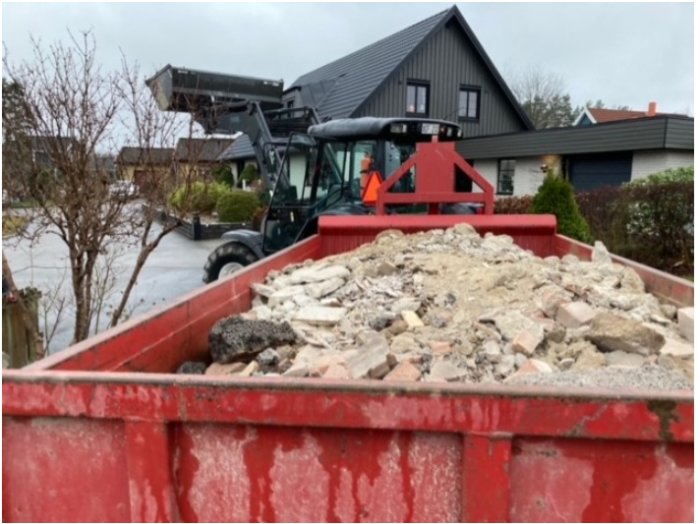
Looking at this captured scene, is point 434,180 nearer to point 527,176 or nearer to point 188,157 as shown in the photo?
point 188,157

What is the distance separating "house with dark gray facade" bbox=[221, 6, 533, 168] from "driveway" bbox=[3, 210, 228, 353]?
781 cm

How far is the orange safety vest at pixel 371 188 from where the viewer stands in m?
6.37

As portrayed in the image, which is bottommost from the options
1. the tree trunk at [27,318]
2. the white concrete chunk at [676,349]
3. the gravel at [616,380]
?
the tree trunk at [27,318]

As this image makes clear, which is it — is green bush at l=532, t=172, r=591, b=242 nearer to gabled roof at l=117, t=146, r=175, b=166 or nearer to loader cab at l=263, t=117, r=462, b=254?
loader cab at l=263, t=117, r=462, b=254

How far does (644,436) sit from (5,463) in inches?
71.1

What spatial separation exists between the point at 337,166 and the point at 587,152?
11.5m

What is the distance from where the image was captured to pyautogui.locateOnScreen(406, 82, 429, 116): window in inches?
827

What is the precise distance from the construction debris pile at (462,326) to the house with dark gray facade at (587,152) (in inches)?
459

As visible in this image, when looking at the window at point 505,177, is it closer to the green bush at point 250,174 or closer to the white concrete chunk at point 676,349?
the green bush at point 250,174

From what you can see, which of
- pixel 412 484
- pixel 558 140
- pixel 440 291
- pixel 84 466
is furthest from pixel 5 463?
pixel 558 140

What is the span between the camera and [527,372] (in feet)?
6.99

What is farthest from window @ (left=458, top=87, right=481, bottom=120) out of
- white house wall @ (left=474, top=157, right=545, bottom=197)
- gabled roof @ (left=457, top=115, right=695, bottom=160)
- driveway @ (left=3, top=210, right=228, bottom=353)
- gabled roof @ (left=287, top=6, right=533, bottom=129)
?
driveway @ (left=3, top=210, right=228, bottom=353)

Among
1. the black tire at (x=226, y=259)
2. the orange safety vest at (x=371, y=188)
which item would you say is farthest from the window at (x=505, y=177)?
the orange safety vest at (x=371, y=188)

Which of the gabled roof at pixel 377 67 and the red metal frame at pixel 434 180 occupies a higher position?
the gabled roof at pixel 377 67
